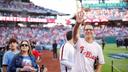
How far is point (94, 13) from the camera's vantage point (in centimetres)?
6078

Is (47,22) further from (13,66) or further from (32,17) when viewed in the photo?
(13,66)

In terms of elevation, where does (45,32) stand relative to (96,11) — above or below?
below

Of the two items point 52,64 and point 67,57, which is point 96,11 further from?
point 67,57

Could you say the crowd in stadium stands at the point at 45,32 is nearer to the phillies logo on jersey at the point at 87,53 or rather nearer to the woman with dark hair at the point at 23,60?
the woman with dark hair at the point at 23,60

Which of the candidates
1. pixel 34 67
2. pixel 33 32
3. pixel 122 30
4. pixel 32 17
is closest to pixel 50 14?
pixel 32 17

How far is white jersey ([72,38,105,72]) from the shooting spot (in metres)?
5.93

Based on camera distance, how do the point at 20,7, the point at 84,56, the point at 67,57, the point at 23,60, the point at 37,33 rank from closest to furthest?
the point at 84,56 < the point at 23,60 < the point at 67,57 < the point at 37,33 < the point at 20,7

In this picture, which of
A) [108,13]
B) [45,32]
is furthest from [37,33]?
[108,13]

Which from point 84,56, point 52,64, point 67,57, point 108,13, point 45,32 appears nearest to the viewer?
point 84,56

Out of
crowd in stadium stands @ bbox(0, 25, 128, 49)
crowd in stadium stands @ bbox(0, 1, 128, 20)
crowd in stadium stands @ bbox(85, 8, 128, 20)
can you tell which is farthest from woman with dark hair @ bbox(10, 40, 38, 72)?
crowd in stadium stands @ bbox(85, 8, 128, 20)

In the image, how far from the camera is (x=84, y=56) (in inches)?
235

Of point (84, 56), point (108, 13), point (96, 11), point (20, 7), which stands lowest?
point (108, 13)

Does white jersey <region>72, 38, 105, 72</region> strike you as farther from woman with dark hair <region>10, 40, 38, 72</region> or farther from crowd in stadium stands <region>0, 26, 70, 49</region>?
crowd in stadium stands <region>0, 26, 70, 49</region>

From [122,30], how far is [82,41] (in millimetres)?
49661
